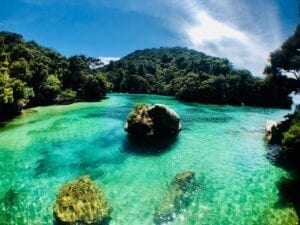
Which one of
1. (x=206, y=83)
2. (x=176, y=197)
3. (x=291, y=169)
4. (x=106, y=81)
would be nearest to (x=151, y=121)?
(x=291, y=169)

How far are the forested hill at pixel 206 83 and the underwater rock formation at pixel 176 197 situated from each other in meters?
19.0

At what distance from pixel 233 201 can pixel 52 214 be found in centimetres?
1258

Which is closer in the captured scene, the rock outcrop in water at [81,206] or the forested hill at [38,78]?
the rock outcrop in water at [81,206]

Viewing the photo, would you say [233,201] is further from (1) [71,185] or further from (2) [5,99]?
(2) [5,99]

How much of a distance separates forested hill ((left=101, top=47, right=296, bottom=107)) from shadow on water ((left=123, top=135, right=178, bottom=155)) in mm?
14623

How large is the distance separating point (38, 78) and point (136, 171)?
167 feet

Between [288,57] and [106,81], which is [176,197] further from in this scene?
[106,81]

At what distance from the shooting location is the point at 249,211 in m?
20.1

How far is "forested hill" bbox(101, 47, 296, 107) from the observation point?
95500 mm

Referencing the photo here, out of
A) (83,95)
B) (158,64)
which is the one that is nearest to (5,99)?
(83,95)

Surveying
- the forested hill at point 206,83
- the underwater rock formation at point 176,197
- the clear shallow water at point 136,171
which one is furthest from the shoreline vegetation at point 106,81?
the underwater rock formation at point 176,197

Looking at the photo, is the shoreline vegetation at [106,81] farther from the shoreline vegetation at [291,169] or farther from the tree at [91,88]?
the shoreline vegetation at [291,169]

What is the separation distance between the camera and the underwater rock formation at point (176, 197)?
62.5 feet

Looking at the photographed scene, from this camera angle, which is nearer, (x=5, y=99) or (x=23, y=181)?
(x=23, y=181)
